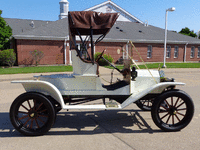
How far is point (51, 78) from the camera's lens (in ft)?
12.4

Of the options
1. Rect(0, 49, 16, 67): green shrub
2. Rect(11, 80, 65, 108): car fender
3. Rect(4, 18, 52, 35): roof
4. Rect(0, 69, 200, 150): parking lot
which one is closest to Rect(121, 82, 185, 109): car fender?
Rect(0, 69, 200, 150): parking lot

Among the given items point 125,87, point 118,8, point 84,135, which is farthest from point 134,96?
point 118,8

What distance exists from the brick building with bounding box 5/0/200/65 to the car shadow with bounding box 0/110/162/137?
39.5ft

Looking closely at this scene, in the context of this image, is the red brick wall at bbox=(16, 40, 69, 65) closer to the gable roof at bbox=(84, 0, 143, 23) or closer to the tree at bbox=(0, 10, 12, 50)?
the tree at bbox=(0, 10, 12, 50)

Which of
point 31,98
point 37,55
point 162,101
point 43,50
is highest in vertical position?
point 43,50

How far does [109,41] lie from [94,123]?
708 inches

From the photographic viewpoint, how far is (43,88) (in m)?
3.62

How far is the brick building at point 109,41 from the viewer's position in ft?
61.1

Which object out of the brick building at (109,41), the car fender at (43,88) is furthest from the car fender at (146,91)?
the brick building at (109,41)

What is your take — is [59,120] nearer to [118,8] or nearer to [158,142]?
[158,142]

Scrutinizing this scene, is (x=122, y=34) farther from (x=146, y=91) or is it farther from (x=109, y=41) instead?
(x=146, y=91)

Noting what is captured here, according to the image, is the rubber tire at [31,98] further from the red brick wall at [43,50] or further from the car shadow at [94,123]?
the red brick wall at [43,50]

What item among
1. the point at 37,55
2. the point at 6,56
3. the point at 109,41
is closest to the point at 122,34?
the point at 109,41

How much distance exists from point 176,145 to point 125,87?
58.4 inches
